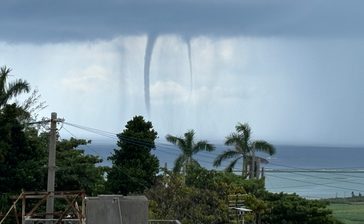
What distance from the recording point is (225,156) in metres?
71.2

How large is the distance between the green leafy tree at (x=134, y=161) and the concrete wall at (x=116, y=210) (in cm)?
2770

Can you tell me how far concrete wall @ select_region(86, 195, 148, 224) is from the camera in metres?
20.5

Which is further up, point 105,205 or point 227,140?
point 227,140

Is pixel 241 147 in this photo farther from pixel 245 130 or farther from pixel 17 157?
pixel 17 157

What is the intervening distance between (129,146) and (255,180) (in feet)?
32.2

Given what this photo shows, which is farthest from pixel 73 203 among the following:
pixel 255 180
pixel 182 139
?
pixel 182 139

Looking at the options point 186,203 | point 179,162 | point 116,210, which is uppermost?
point 179,162

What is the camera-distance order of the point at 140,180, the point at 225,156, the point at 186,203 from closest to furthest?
the point at 186,203 → the point at 140,180 → the point at 225,156

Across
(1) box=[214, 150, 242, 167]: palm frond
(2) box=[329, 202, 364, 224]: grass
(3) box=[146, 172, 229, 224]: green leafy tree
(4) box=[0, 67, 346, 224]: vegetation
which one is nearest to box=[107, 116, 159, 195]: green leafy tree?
(4) box=[0, 67, 346, 224]: vegetation

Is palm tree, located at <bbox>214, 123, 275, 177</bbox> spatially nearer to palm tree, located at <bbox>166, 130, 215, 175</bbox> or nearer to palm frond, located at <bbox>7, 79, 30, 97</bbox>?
palm tree, located at <bbox>166, 130, 215, 175</bbox>

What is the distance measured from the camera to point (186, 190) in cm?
4166

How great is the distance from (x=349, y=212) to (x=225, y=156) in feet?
67.0

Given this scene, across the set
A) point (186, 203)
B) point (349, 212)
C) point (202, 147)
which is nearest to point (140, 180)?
point (186, 203)

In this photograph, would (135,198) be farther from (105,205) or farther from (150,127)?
(150,127)
